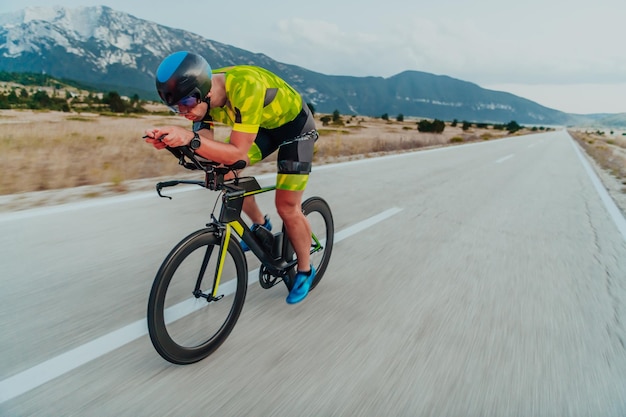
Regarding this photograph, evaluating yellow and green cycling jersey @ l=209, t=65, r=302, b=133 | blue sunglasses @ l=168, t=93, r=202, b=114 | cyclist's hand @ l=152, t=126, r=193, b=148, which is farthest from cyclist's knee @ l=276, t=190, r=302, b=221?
cyclist's hand @ l=152, t=126, r=193, b=148

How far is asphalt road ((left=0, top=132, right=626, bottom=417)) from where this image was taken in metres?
2.19

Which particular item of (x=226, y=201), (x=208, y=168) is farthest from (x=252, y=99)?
(x=226, y=201)

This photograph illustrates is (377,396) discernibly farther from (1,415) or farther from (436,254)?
(436,254)

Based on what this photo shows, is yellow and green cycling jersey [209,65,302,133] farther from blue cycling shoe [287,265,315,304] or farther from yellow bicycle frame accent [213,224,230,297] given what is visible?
blue cycling shoe [287,265,315,304]

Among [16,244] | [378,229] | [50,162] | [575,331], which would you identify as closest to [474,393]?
[575,331]

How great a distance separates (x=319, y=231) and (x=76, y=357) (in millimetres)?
2148

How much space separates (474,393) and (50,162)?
886 cm

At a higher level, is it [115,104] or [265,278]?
[265,278]

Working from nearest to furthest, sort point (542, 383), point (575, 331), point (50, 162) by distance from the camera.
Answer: point (542, 383), point (575, 331), point (50, 162)

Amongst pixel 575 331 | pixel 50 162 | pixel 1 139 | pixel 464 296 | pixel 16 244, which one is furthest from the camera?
pixel 1 139

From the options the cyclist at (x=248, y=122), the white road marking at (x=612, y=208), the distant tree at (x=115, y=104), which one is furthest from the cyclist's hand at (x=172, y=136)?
the distant tree at (x=115, y=104)

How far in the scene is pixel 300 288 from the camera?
10.5 ft

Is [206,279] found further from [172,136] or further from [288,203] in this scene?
[172,136]

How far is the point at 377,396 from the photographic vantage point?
225 centimetres
